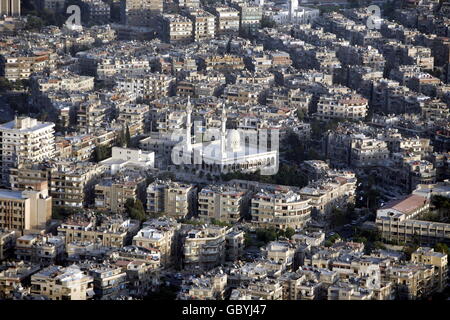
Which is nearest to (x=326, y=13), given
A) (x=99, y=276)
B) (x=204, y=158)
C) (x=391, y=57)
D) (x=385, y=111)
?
(x=391, y=57)

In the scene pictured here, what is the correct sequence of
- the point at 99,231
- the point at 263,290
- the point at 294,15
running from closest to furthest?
the point at 263,290, the point at 99,231, the point at 294,15

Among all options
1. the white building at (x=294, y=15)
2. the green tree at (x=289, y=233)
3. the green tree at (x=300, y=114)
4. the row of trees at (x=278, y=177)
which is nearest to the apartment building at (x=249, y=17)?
the white building at (x=294, y=15)

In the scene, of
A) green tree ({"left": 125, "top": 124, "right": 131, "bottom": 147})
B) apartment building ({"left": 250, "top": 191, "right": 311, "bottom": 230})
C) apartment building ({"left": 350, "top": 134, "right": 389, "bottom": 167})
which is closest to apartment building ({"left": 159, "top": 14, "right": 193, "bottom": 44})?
green tree ({"left": 125, "top": 124, "right": 131, "bottom": 147})

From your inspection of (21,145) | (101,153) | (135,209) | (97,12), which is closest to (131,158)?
(101,153)

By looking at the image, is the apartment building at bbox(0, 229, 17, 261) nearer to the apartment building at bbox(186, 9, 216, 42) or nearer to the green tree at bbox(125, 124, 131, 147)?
the green tree at bbox(125, 124, 131, 147)

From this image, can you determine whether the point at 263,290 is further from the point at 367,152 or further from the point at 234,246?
the point at 367,152
